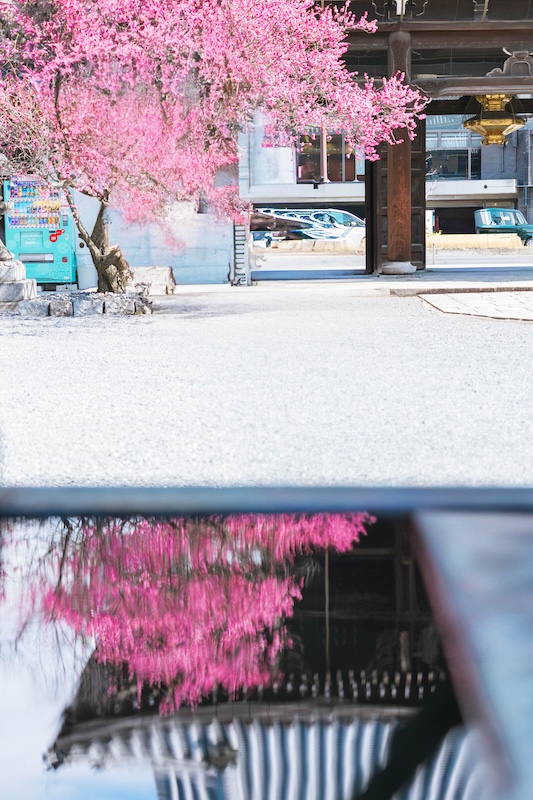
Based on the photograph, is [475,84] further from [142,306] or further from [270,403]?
[270,403]

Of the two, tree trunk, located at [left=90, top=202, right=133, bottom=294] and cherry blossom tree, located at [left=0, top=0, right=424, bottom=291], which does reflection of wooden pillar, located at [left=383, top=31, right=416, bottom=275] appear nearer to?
cherry blossom tree, located at [left=0, top=0, right=424, bottom=291]

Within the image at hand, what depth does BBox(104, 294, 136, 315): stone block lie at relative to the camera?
12.5 m

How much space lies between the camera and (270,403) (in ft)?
18.7

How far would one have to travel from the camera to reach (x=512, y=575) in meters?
1.73

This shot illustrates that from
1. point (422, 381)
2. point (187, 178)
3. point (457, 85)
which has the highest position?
point (457, 85)

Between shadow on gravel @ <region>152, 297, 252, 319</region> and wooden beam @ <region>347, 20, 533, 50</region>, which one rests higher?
wooden beam @ <region>347, 20, 533, 50</region>

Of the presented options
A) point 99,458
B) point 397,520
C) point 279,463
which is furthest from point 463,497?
point 99,458

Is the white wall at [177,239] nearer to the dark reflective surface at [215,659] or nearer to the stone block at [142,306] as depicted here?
the stone block at [142,306]

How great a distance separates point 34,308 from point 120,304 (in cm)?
119

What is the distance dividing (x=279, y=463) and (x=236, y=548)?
86.9 inches

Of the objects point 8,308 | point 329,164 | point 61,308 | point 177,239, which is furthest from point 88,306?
point 329,164

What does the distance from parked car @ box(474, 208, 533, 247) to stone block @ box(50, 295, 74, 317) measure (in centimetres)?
2628

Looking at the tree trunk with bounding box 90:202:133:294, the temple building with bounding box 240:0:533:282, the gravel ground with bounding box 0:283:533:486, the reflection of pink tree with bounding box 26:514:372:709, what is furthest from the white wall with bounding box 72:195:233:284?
the reflection of pink tree with bounding box 26:514:372:709

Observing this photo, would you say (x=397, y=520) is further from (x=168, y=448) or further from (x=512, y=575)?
(x=168, y=448)
